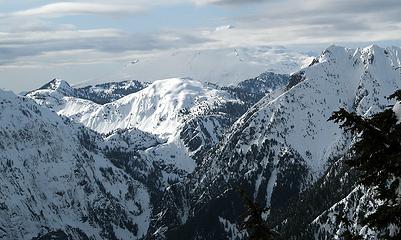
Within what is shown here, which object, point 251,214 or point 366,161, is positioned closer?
point 366,161

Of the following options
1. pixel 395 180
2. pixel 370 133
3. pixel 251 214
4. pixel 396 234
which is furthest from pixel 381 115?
A: pixel 251 214

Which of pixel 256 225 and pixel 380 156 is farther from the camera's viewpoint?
pixel 256 225

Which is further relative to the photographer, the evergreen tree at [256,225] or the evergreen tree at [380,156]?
the evergreen tree at [256,225]

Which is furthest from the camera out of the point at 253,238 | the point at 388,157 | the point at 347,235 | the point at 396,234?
the point at 253,238

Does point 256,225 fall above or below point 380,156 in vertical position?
below

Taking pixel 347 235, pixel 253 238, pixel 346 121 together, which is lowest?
pixel 253 238

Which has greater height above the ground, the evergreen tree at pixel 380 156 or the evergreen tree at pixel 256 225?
the evergreen tree at pixel 380 156

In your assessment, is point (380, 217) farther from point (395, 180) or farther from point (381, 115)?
point (381, 115)

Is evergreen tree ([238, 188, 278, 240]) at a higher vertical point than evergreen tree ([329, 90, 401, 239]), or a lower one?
lower
